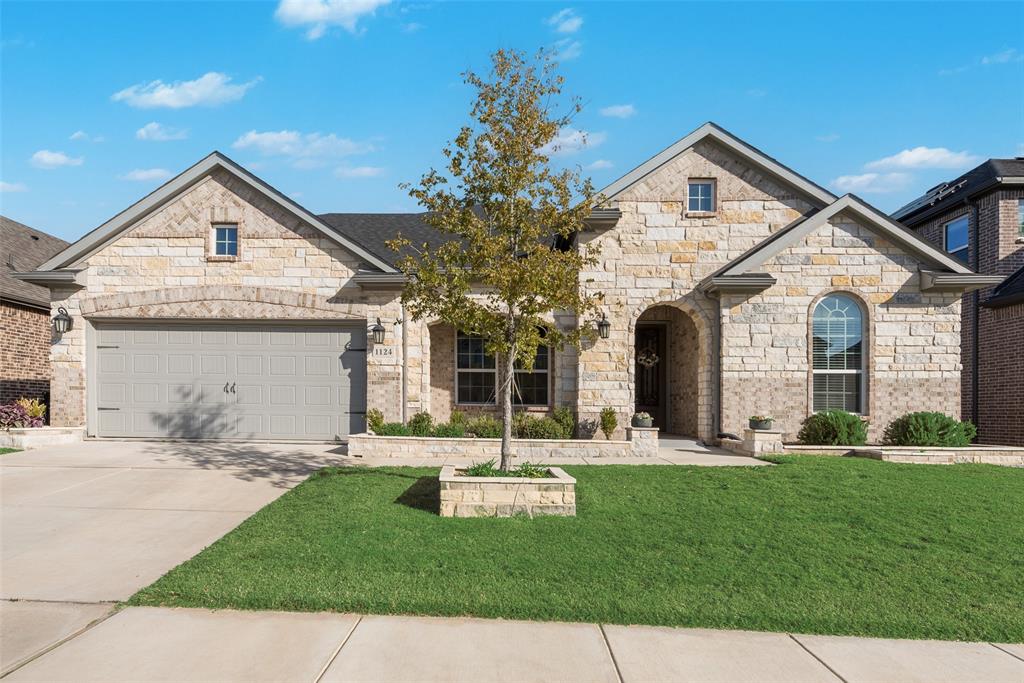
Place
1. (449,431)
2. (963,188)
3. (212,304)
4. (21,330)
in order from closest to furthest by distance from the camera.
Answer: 1. (449,431)
2. (212,304)
3. (21,330)
4. (963,188)

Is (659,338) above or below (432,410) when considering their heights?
above

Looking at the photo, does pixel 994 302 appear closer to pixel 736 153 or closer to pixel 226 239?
pixel 736 153

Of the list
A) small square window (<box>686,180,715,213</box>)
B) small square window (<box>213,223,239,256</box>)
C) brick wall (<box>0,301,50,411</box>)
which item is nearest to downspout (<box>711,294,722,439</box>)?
small square window (<box>686,180,715,213</box>)

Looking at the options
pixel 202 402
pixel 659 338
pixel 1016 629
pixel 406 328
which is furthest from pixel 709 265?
pixel 202 402

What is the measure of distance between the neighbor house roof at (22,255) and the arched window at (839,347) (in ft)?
68.0

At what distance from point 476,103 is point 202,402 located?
32.5ft

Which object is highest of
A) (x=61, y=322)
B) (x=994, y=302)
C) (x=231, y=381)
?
(x=994, y=302)

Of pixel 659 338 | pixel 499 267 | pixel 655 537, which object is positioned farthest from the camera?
pixel 659 338

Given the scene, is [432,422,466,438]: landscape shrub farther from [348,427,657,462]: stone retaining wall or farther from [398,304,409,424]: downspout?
[398,304,409,424]: downspout

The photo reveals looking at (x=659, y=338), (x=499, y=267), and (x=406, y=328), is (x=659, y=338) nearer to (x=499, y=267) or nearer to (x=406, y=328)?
(x=406, y=328)

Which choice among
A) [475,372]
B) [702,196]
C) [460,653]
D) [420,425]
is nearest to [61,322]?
[420,425]

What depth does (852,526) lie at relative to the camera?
6.53 metres

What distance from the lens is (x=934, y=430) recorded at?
39.5ft

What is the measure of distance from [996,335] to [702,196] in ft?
31.0
